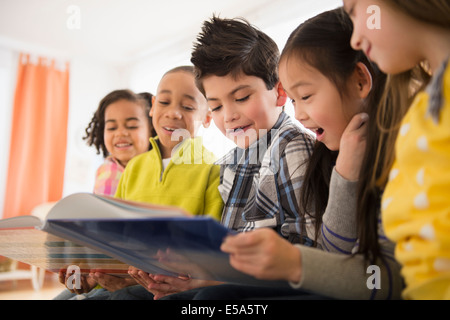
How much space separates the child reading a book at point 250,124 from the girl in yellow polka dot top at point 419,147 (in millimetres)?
395

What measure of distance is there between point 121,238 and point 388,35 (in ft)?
1.56

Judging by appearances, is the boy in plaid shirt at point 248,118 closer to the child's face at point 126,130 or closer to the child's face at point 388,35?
the child's face at point 388,35

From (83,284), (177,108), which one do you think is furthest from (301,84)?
(83,284)

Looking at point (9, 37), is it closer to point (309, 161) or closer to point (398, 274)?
point (309, 161)

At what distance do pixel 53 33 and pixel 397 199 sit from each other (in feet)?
15.3

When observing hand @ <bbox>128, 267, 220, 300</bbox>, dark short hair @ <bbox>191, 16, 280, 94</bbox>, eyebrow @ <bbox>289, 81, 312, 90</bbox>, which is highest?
dark short hair @ <bbox>191, 16, 280, 94</bbox>

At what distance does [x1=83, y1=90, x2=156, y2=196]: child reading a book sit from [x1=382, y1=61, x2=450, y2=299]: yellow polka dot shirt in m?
1.42

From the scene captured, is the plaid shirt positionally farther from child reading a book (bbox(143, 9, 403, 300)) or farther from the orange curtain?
the orange curtain

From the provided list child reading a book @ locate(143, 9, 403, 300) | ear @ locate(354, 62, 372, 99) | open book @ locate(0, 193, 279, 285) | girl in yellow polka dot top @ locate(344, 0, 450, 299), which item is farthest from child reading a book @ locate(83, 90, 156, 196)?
girl in yellow polka dot top @ locate(344, 0, 450, 299)

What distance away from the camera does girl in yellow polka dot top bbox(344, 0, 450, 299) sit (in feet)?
1.75

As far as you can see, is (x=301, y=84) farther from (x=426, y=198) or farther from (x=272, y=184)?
(x=426, y=198)

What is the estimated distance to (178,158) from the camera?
1.43m
